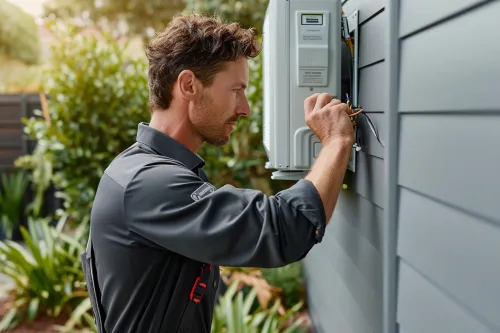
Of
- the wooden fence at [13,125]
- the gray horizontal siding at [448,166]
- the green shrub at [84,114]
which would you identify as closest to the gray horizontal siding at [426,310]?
the gray horizontal siding at [448,166]

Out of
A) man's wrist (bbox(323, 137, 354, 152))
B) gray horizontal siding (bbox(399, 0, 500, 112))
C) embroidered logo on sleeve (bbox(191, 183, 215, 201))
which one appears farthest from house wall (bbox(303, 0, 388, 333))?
embroidered logo on sleeve (bbox(191, 183, 215, 201))

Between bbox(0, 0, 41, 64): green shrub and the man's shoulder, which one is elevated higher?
bbox(0, 0, 41, 64): green shrub

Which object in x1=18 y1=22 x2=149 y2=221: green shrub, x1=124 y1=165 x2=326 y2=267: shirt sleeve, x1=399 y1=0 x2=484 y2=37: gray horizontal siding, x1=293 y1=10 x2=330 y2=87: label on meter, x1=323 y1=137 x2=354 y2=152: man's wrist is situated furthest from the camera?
x1=18 y1=22 x2=149 y2=221: green shrub

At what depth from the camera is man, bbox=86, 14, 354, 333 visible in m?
1.38

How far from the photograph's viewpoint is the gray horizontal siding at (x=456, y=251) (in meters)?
0.96

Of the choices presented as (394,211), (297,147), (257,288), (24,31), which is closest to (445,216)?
(394,211)

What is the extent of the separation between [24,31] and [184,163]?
1670 centimetres

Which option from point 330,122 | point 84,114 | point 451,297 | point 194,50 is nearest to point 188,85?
point 194,50

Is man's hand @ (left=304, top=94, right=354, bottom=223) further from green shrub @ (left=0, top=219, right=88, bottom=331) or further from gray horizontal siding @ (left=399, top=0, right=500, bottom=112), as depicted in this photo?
green shrub @ (left=0, top=219, right=88, bottom=331)

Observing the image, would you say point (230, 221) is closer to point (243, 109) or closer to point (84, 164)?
point (243, 109)

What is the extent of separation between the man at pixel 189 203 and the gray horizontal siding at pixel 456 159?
24 centimetres

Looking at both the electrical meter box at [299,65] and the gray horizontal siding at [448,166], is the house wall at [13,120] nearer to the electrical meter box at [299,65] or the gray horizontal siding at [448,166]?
the electrical meter box at [299,65]

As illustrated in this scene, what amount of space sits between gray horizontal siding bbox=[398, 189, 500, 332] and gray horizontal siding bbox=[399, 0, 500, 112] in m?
0.22

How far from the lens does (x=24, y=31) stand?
1664 centimetres
